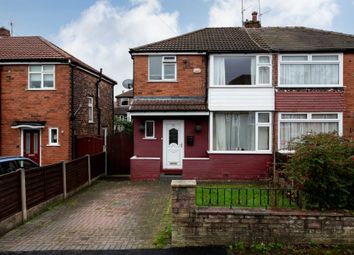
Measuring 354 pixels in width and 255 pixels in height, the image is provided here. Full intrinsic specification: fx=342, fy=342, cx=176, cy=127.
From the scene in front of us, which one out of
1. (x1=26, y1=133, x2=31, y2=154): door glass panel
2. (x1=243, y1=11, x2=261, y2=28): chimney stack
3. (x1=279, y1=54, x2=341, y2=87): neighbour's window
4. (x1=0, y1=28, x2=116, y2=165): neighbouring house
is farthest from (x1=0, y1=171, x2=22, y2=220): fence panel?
(x1=243, y1=11, x2=261, y2=28): chimney stack

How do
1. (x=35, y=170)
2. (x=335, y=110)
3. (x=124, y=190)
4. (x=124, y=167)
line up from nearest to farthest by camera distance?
(x=35, y=170) < (x=124, y=190) < (x=335, y=110) < (x=124, y=167)

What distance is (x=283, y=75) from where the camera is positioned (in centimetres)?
1448

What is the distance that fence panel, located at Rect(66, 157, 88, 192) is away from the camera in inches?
439

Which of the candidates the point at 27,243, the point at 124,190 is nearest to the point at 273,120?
the point at 124,190

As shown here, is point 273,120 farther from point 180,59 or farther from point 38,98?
point 38,98

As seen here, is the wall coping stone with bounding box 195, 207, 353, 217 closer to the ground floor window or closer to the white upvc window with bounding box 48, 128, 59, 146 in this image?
the ground floor window

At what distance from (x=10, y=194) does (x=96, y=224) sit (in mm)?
1999

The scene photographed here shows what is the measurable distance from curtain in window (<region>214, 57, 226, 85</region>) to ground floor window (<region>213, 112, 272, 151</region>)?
4.49ft

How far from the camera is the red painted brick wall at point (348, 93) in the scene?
14367mm

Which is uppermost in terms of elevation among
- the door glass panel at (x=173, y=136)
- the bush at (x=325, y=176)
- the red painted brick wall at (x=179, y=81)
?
the red painted brick wall at (x=179, y=81)

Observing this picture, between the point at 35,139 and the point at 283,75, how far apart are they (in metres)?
12.2

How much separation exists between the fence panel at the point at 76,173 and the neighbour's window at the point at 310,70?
8.70 m

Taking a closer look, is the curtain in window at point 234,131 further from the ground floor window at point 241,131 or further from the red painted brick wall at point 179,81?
the red painted brick wall at point 179,81

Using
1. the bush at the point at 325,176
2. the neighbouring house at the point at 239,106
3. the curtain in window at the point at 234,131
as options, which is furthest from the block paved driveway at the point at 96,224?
the curtain in window at the point at 234,131
